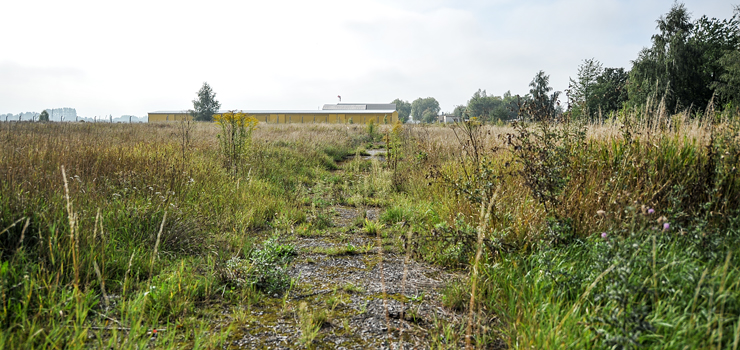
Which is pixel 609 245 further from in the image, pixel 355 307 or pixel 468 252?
pixel 355 307

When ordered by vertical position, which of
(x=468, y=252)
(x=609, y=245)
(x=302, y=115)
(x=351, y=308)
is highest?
(x=302, y=115)

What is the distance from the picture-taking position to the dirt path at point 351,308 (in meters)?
2.22

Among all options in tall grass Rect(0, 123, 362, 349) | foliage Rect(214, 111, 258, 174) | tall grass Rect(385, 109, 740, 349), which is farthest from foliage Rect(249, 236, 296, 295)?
foliage Rect(214, 111, 258, 174)

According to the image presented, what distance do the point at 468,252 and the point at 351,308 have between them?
45.3 inches

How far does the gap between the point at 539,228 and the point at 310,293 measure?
6.23 ft

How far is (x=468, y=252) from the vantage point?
10.5 ft

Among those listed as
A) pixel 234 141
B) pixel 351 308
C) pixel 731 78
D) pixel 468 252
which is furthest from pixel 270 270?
pixel 731 78

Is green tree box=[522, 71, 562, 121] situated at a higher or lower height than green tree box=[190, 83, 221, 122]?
lower

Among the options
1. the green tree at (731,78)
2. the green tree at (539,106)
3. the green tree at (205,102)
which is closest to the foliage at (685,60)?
the green tree at (731,78)

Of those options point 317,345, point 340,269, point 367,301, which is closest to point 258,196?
point 340,269

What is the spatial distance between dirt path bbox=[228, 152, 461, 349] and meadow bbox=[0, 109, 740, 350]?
3 cm

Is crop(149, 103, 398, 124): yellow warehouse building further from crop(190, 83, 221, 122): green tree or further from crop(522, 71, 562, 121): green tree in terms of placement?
crop(522, 71, 562, 121): green tree

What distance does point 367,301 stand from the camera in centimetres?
273

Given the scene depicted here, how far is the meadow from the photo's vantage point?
183 cm
